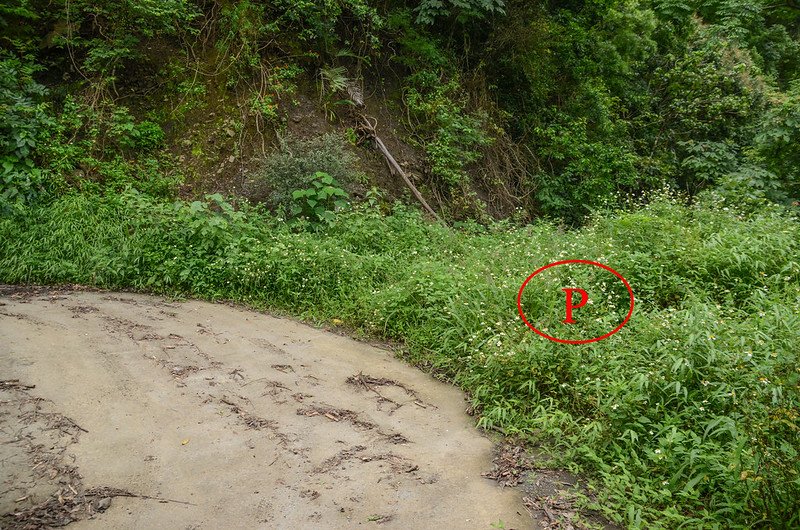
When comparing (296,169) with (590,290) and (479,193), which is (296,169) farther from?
(590,290)

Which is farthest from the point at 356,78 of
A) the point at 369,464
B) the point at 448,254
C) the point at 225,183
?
the point at 369,464

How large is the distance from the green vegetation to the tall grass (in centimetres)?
2

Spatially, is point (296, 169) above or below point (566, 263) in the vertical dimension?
above

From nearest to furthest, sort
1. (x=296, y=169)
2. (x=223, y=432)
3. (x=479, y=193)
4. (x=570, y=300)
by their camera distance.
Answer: (x=223, y=432)
(x=570, y=300)
(x=296, y=169)
(x=479, y=193)

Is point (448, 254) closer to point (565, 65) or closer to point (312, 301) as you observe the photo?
point (312, 301)

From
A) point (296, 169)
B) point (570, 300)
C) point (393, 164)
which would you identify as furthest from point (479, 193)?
point (570, 300)

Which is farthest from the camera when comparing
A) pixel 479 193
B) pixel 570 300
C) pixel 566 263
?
pixel 479 193

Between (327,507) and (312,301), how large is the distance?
343 centimetres

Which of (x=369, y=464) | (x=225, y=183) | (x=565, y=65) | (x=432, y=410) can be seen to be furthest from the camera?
(x=565, y=65)

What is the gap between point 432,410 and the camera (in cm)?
432

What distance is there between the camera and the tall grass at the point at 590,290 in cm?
318

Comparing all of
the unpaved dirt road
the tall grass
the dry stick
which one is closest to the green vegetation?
the tall grass

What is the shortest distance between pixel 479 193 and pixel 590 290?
5.61 metres

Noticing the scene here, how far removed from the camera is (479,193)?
10.7m
